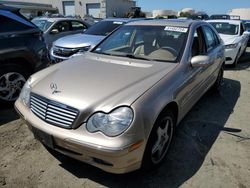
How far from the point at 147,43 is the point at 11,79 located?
2.49m

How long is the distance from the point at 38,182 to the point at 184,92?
78.6 inches

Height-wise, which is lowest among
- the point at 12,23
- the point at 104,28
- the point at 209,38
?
the point at 104,28

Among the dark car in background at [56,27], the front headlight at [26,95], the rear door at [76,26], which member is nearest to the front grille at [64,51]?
the dark car in background at [56,27]

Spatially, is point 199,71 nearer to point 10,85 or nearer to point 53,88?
point 53,88

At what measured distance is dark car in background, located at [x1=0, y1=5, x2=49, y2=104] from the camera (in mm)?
4555

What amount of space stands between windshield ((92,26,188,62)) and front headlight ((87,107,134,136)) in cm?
132

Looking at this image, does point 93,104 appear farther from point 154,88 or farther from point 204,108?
point 204,108

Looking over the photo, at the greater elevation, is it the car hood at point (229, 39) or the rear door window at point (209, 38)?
the rear door window at point (209, 38)

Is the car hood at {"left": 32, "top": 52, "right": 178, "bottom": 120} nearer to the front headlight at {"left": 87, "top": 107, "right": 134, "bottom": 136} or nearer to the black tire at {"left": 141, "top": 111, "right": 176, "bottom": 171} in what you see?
the front headlight at {"left": 87, "top": 107, "right": 134, "bottom": 136}

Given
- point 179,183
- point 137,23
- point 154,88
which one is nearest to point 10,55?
point 137,23

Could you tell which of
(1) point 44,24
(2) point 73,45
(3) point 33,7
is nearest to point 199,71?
(2) point 73,45

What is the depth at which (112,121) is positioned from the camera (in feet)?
7.95

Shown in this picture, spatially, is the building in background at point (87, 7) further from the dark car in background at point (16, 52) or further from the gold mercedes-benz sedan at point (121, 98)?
the gold mercedes-benz sedan at point (121, 98)

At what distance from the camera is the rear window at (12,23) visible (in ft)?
15.2
